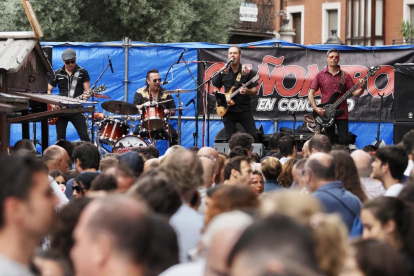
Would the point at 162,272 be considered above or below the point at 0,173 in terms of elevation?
below

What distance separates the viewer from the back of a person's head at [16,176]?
11.7ft

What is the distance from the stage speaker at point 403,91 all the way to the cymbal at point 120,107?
4.67 m

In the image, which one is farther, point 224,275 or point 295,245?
point 224,275

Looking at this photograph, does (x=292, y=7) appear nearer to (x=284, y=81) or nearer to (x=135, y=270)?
(x=284, y=81)

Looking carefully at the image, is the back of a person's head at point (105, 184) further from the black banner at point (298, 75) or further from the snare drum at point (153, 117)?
the black banner at point (298, 75)

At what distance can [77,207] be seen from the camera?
438cm

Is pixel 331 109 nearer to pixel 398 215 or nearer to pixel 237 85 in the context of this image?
pixel 237 85

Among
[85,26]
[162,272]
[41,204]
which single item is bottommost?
[162,272]

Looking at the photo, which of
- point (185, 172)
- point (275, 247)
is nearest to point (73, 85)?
point (185, 172)

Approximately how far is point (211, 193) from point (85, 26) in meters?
22.0

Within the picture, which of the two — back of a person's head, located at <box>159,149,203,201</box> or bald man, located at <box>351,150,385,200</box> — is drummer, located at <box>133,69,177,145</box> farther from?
back of a person's head, located at <box>159,149,203,201</box>

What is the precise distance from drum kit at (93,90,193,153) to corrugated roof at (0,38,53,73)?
9.89 ft

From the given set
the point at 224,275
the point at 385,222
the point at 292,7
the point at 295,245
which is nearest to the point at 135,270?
the point at 224,275

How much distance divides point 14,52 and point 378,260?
8.81 meters
